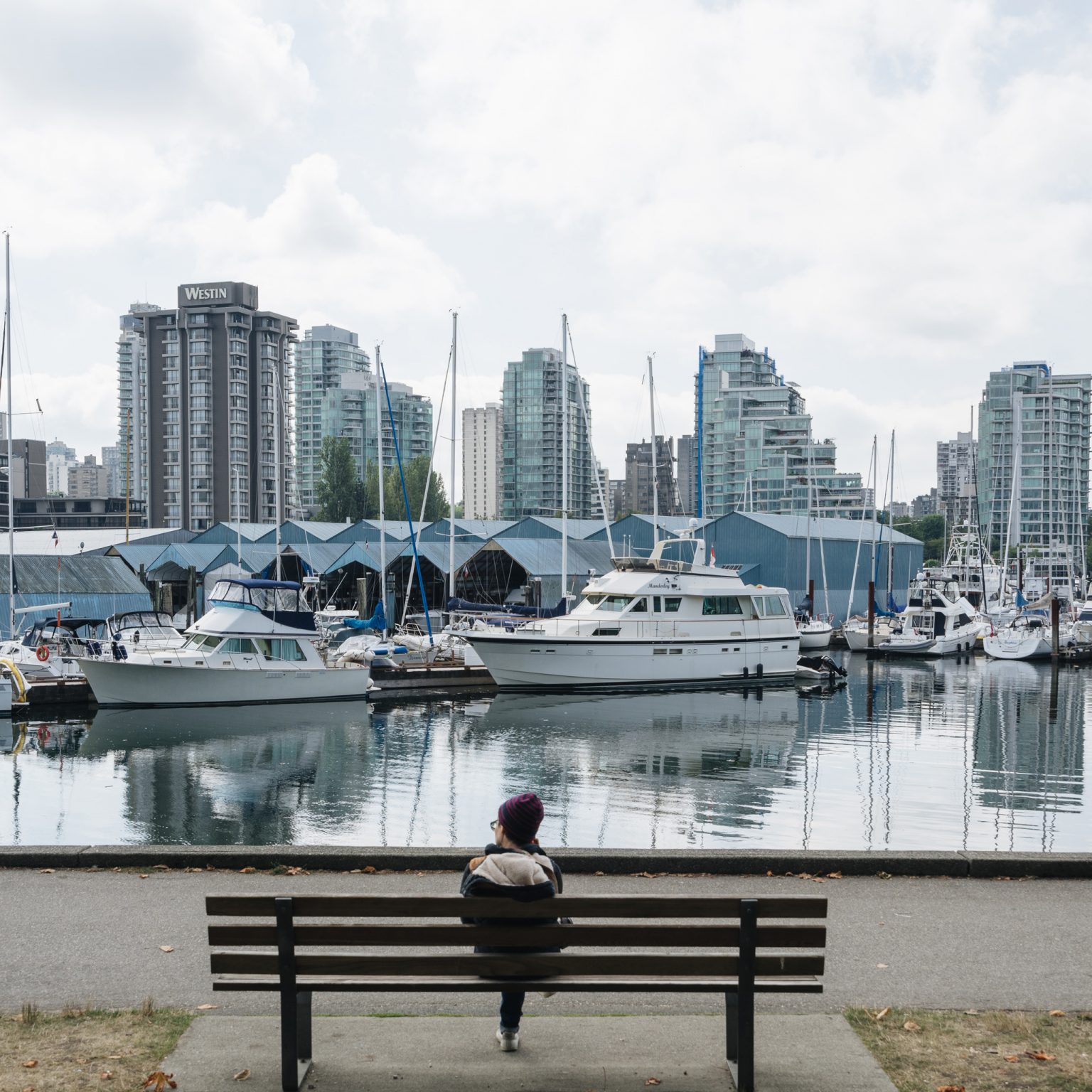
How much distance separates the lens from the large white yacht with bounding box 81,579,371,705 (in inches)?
1352

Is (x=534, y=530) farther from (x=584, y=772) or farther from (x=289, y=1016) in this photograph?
(x=289, y=1016)

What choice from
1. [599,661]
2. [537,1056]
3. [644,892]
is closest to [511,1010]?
[537,1056]

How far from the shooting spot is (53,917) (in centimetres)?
827

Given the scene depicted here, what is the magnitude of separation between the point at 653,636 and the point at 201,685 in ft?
50.4

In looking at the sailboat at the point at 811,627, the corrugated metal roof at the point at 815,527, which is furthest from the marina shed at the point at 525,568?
the sailboat at the point at 811,627

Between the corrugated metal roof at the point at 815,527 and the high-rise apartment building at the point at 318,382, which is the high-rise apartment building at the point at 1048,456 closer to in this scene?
the corrugated metal roof at the point at 815,527

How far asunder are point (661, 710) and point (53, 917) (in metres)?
29.2

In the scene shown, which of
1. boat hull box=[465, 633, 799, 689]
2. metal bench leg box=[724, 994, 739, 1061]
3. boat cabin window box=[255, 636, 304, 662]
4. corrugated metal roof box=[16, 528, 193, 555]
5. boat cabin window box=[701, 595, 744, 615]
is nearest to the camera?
metal bench leg box=[724, 994, 739, 1061]

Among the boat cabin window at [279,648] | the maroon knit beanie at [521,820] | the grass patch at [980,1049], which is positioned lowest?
the boat cabin window at [279,648]

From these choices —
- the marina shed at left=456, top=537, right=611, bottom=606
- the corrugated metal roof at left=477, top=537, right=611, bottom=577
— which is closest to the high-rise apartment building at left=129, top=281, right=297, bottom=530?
the marina shed at left=456, top=537, right=611, bottom=606

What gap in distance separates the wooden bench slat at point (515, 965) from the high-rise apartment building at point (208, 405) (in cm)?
12084

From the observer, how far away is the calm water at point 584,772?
1859cm

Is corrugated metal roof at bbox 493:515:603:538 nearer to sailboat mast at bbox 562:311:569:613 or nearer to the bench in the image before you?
sailboat mast at bbox 562:311:569:613

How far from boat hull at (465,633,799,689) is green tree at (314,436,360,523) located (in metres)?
77.5
